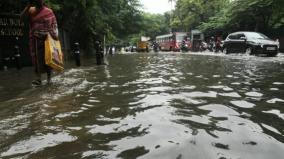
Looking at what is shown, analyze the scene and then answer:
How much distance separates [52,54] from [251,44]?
1714 cm

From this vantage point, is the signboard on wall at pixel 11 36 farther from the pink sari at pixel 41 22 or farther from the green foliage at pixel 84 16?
the pink sari at pixel 41 22

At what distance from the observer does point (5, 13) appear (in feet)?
44.2

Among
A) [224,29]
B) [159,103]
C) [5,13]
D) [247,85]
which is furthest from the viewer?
[224,29]

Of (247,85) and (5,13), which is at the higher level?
(5,13)

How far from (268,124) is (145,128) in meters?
1.37

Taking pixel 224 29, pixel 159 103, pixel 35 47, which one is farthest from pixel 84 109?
pixel 224 29

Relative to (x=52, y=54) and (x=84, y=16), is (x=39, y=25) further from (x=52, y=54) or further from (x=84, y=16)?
(x=84, y=16)

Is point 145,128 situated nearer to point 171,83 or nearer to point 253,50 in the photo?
point 171,83

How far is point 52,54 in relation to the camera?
25.8ft

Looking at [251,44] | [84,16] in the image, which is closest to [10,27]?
[84,16]

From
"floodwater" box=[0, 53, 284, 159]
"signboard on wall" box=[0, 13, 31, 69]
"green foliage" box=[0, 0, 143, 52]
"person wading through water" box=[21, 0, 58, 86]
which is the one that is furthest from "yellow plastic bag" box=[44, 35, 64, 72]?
"green foliage" box=[0, 0, 143, 52]

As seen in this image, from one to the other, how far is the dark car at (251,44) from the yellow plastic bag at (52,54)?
16.1 meters

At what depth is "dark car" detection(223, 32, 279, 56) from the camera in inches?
861

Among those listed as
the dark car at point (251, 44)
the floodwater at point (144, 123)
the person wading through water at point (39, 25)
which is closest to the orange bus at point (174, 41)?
the dark car at point (251, 44)
